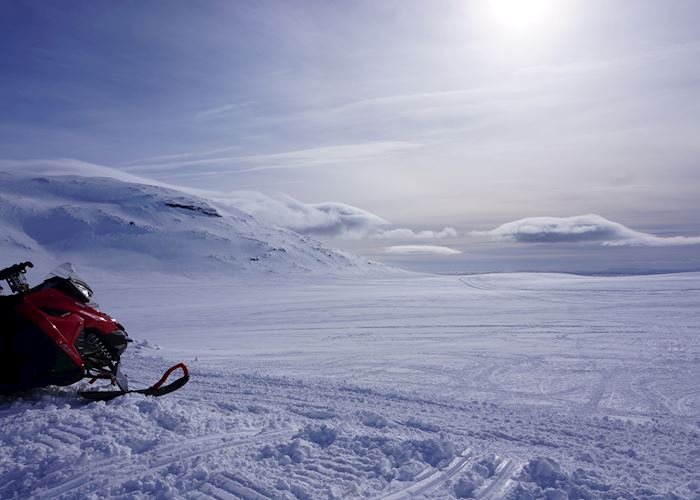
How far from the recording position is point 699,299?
78.2 feet

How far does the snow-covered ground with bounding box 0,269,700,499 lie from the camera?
4.36 meters

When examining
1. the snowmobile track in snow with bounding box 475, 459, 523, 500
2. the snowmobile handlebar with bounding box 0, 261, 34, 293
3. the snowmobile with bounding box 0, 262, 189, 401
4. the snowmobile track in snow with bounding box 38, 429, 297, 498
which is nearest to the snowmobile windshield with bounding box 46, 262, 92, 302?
the snowmobile with bounding box 0, 262, 189, 401

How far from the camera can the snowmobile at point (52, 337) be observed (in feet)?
19.4

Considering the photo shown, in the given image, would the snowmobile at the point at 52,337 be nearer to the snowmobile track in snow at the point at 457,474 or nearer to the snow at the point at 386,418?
the snow at the point at 386,418

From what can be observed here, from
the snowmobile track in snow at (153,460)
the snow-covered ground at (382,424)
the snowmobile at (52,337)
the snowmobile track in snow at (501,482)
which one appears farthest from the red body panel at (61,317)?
the snowmobile track in snow at (501,482)

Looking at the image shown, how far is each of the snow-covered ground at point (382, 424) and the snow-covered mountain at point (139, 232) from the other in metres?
58.9

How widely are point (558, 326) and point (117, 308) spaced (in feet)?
67.0

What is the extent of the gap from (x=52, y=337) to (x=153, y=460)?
2268 millimetres

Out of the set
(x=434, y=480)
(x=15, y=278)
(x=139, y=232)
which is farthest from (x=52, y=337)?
(x=139, y=232)

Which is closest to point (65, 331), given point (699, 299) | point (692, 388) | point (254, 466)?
point (254, 466)

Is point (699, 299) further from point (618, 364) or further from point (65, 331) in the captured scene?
point (65, 331)

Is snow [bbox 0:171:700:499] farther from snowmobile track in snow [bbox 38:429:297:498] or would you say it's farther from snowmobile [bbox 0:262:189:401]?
snowmobile [bbox 0:262:189:401]

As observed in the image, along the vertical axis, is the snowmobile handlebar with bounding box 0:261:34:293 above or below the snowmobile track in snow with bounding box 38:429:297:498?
above

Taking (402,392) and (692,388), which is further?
(692,388)
